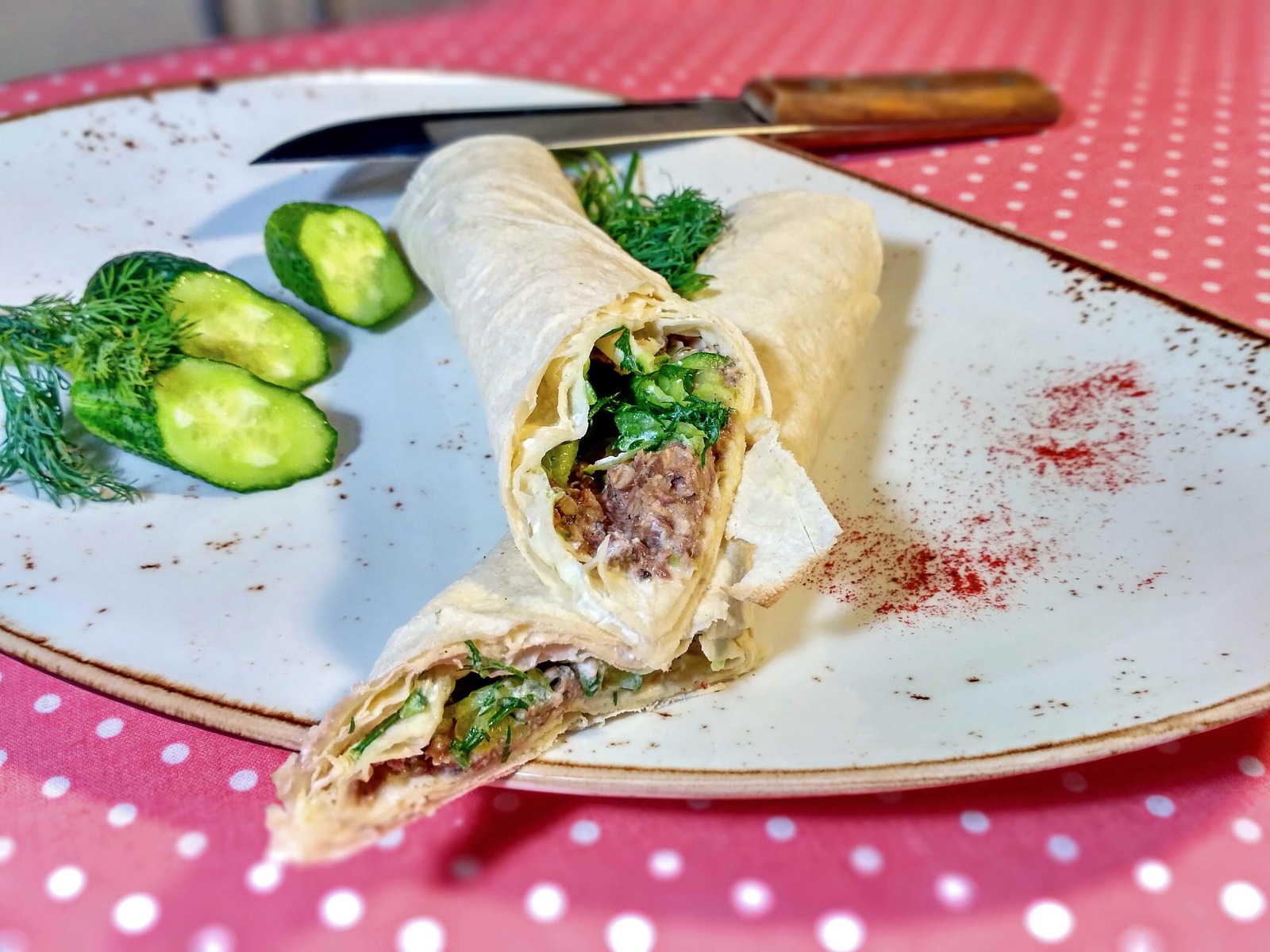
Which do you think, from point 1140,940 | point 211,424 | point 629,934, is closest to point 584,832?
point 629,934

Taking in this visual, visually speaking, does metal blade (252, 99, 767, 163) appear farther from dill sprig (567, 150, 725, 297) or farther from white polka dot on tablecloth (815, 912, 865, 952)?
white polka dot on tablecloth (815, 912, 865, 952)

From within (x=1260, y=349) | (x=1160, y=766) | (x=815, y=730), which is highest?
(x=1260, y=349)

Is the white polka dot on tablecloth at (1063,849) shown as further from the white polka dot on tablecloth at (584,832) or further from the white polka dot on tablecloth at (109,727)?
the white polka dot on tablecloth at (109,727)

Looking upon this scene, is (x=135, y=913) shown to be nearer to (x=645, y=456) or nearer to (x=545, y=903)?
(x=545, y=903)

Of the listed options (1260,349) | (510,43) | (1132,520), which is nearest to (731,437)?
(1132,520)

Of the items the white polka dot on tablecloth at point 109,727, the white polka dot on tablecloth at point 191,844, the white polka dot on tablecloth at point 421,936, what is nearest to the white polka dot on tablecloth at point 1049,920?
the white polka dot on tablecloth at point 421,936

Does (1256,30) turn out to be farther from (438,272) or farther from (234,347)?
(234,347)
